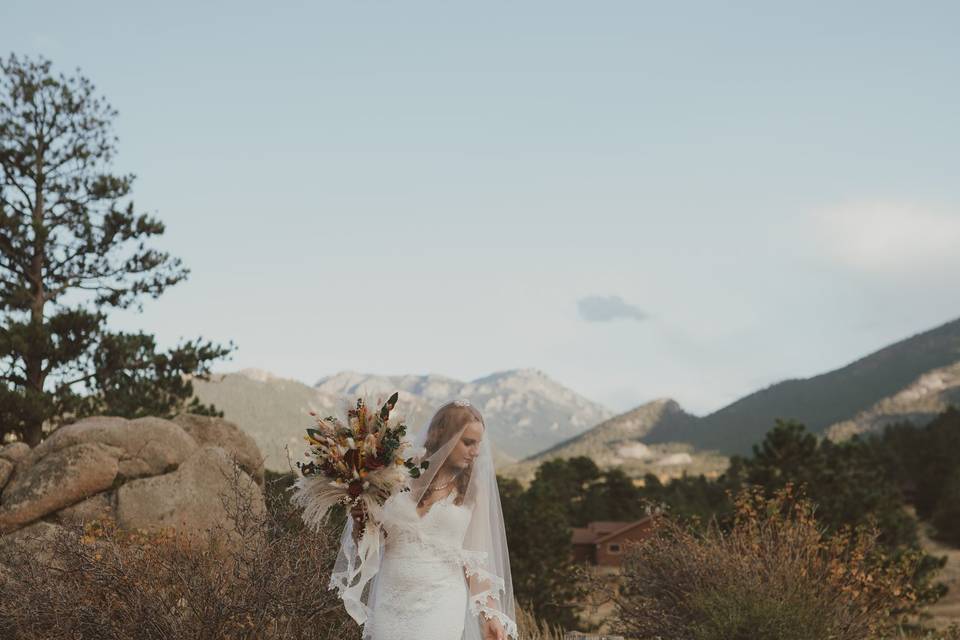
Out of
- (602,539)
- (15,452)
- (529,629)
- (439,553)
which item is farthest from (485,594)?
(602,539)

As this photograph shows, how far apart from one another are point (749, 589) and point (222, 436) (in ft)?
32.2

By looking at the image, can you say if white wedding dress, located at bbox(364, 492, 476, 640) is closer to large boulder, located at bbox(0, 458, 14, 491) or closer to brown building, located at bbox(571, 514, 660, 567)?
large boulder, located at bbox(0, 458, 14, 491)

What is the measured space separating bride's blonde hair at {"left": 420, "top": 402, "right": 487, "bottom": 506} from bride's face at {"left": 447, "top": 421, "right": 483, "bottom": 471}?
0.16ft

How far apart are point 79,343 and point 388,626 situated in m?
21.3

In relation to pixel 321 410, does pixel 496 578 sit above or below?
below

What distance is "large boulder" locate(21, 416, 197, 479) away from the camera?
1391cm

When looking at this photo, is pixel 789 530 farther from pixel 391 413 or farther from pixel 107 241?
pixel 107 241

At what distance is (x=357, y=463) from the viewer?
547 centimetres

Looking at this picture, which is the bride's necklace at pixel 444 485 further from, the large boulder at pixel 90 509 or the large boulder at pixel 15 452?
the large boulder at pixel 15 452

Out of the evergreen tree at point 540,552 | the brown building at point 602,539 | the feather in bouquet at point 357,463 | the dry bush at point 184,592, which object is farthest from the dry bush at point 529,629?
the brown building at point 602,539

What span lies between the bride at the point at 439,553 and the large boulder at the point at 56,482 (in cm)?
907

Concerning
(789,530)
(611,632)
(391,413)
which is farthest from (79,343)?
(391,413)

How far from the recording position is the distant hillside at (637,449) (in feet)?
421

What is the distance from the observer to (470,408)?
5.70 meters
